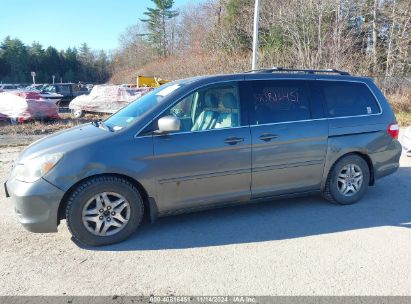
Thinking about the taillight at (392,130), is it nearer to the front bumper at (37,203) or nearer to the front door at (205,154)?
the front door at (205,154)

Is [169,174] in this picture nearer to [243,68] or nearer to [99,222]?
[99,222]

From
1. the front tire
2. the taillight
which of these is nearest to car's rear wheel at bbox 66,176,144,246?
the taillight

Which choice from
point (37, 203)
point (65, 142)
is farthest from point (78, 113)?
point (37, 203)

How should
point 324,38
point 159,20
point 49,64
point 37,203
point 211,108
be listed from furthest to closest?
1. point 49,64
2. point 159,20
3. point 324,38
4. point 211,108
5. point 37,203

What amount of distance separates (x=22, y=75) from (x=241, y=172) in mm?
74496

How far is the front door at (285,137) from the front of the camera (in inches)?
164

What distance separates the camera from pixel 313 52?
20719 mm

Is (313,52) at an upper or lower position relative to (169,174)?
upper

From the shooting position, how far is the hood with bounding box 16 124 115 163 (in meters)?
3.54

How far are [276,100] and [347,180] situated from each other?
155cm

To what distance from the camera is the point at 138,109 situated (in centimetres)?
418

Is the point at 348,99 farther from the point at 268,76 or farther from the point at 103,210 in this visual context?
the point at 103,210

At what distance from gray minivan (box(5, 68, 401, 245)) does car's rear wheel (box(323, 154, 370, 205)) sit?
1 centimetres

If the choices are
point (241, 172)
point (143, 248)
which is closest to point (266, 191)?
point (241, 172)
